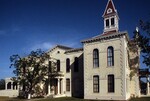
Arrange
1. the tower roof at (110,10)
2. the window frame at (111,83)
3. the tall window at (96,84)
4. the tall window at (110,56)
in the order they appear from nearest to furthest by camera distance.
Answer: the window frame at (111,83), the tall window at (110,56), the tall window at (96,84), the tower roof at (110,10)

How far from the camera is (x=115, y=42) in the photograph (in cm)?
3834

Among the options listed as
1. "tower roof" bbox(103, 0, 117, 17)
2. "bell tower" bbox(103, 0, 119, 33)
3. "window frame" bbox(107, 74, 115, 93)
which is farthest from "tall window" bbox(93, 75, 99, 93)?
"tower roof" bbox(103, 0, 117, 17)

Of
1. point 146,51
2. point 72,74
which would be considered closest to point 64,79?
point 72,74

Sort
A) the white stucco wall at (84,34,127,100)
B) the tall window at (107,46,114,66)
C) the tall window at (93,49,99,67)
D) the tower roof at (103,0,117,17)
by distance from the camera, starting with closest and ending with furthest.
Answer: the white stucco wall at (84,34,127,100) < the tall window at (107,46,114,66) < the tall window at (93,49,99,67) < the tower roof at (103,0,117,17)

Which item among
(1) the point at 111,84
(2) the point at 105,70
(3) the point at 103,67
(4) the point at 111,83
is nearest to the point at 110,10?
(3) the point at 103,67

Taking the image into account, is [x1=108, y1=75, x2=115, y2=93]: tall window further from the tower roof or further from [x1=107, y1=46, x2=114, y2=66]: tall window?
the tower roof

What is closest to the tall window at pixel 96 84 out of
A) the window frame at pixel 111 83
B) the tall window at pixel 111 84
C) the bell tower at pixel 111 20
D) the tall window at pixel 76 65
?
the window frame at pixel 111 83

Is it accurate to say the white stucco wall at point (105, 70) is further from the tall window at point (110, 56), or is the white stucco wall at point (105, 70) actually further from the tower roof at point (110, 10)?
the tower roof at point (110, 10)

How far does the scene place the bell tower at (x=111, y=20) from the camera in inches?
1832

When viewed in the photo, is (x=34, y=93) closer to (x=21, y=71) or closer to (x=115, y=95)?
(x=21, y=71)

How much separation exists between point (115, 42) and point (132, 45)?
5.86 meters

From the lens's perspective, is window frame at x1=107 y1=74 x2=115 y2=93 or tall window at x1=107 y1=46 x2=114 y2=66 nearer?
window frame at x1=107 y1=74 x2=115 y2=93

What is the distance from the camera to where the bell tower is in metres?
46.5

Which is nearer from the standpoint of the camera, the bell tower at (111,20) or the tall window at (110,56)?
the tall window at (110,56)
